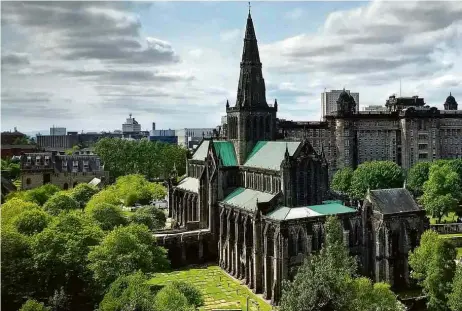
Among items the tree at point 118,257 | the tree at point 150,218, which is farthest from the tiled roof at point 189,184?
the tree at point 118,257

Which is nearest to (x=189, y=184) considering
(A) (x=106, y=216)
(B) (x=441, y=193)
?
(A) (x=106, y=216)

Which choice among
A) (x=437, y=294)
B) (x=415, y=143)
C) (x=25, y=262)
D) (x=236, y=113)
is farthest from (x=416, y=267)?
(x=415, y=143)

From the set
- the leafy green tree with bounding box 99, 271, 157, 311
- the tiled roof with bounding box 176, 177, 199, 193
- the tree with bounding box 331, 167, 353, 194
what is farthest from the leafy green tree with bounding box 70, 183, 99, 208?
the tree with bounding box 331, 167, 353, 194

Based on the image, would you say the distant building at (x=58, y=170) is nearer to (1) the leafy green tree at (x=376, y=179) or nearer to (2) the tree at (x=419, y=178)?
(1) the leafy green tree at (x=376, y=179)

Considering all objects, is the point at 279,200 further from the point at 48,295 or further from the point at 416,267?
the point at 48,295

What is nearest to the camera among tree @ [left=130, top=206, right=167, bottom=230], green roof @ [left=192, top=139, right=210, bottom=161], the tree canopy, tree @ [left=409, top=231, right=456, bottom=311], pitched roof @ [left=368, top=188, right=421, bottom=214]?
tree @ [left=409, top=231, right=456, bottom=311]

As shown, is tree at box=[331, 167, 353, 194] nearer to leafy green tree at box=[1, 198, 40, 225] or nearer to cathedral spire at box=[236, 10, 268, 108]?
cathedral spire at box=[236, 10, 268, 108]
